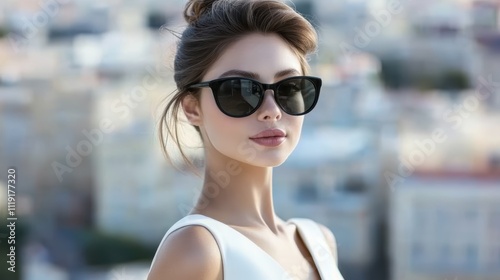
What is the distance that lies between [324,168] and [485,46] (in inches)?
180

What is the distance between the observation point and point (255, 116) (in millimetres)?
891

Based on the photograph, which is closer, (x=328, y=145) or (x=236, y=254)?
(x=236, y=254)

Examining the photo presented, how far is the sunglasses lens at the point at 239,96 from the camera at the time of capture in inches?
34.6

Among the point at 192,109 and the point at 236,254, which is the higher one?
the point at 192,109

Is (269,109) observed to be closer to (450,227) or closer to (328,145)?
(328,145)

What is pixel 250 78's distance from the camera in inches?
34.8

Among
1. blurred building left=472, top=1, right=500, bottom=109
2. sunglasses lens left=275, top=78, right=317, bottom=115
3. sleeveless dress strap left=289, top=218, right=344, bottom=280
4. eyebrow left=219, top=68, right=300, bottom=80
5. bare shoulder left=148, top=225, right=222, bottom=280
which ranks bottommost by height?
sleeveless dress strap left=289, top=218, right=344, bottom=280

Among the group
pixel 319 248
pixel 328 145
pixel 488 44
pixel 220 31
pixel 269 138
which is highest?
pixel 488 44

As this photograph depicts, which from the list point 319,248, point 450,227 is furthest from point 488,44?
point 319,248

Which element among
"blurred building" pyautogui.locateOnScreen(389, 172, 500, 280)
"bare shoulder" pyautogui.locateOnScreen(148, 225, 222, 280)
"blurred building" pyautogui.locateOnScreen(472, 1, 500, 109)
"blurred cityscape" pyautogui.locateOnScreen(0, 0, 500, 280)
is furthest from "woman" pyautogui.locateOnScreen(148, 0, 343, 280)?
"blurred building" pyautogui.locateOnScreen(472, 1, 500, 109)

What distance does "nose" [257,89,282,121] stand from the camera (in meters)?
0.89

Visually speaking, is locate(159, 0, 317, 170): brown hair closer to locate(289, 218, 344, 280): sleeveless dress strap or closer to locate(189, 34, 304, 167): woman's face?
locate(189, 34, 304, 167): woman's face

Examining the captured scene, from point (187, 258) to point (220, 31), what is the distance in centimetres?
28

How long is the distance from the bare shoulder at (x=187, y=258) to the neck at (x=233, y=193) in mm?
85
